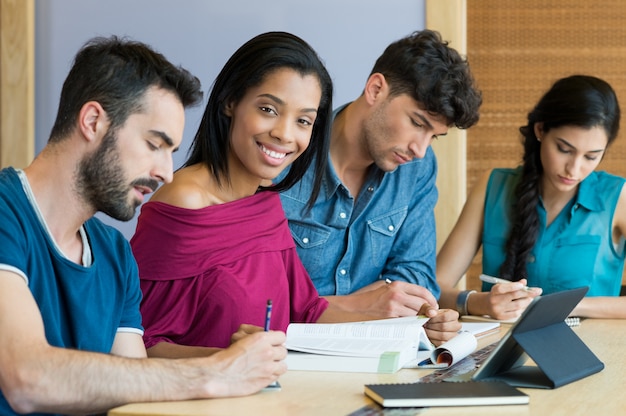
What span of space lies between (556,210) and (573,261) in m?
0.17

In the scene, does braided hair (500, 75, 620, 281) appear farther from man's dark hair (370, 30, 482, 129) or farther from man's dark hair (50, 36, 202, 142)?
man's dark hair (50, 36, 202, 142)

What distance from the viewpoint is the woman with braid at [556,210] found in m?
2.89

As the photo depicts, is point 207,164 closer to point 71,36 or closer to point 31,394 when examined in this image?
point 31,394

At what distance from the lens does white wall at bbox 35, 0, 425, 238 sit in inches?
133

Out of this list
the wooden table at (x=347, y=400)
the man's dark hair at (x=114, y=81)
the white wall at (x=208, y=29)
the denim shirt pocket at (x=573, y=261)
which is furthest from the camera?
the white wall at (x=208, y=29)

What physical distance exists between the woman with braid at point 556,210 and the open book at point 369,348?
0.86m

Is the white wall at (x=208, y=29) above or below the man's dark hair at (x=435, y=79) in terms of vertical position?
above

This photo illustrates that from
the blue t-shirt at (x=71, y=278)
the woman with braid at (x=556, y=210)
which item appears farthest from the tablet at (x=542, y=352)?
the woman with braid at (x=556, y=210)

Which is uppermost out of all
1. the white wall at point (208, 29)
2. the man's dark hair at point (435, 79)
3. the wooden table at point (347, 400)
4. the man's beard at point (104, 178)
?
the white wall at point (208, 29)

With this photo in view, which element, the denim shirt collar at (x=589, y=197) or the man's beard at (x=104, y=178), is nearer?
the man's beard at (x=104, y=178)

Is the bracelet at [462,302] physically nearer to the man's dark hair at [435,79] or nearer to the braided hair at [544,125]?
the braided hair at [544,125]

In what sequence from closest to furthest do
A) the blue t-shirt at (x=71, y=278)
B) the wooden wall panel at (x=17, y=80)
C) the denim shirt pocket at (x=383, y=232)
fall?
the blue t-shirt at (x=71, y=278), the denim shirt pocket at (x=383, y=232), the wooden wall panel at (x=17, y=80)

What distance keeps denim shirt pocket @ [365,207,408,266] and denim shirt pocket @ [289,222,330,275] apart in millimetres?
138

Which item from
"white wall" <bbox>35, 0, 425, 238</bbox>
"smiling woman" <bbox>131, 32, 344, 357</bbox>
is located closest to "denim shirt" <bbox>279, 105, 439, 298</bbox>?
"smiling woman" <bbox>131, 32, 344, 357</bbox>
